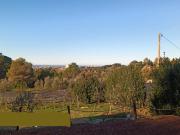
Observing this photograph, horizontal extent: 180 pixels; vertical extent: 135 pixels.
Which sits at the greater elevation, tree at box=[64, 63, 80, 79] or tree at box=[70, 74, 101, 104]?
tree at box=[64, 63, 80, 79]

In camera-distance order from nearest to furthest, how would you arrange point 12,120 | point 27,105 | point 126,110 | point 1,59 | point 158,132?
point 158,132
point 12,120
point 27,105
point 126,110
point 1,59

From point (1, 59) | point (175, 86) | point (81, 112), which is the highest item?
point (1, 59)

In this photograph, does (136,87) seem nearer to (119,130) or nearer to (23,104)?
(23,104)

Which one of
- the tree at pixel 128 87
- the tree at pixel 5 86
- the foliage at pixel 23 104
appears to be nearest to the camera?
the foliage at pixel 23 104

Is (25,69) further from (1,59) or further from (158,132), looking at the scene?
(158,132)

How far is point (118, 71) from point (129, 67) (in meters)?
1.82

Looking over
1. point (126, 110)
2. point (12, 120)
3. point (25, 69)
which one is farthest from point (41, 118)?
point (25, 69)

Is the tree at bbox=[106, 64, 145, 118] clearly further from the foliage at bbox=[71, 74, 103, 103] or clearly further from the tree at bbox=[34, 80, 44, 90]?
the tree at bbox=[34, 80, 44, 90]

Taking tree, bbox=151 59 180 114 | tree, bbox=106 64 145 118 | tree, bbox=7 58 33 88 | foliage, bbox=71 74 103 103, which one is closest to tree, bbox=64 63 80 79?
tree, bbox=7 58 33 88

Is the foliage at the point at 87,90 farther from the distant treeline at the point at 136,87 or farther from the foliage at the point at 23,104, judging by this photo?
the foliage at the point at 23,104

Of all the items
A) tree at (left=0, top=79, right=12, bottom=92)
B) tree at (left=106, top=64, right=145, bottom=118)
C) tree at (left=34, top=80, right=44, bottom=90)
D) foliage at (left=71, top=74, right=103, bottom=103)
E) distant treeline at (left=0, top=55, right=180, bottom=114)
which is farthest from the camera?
tree at (left=34, top=80, right=44, bottom=90)

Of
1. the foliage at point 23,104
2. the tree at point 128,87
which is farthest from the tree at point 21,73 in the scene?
the foliage at point 23,104

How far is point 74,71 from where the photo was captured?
88.8 meters

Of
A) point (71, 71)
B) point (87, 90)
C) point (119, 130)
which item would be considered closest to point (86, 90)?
point (87, 90)
